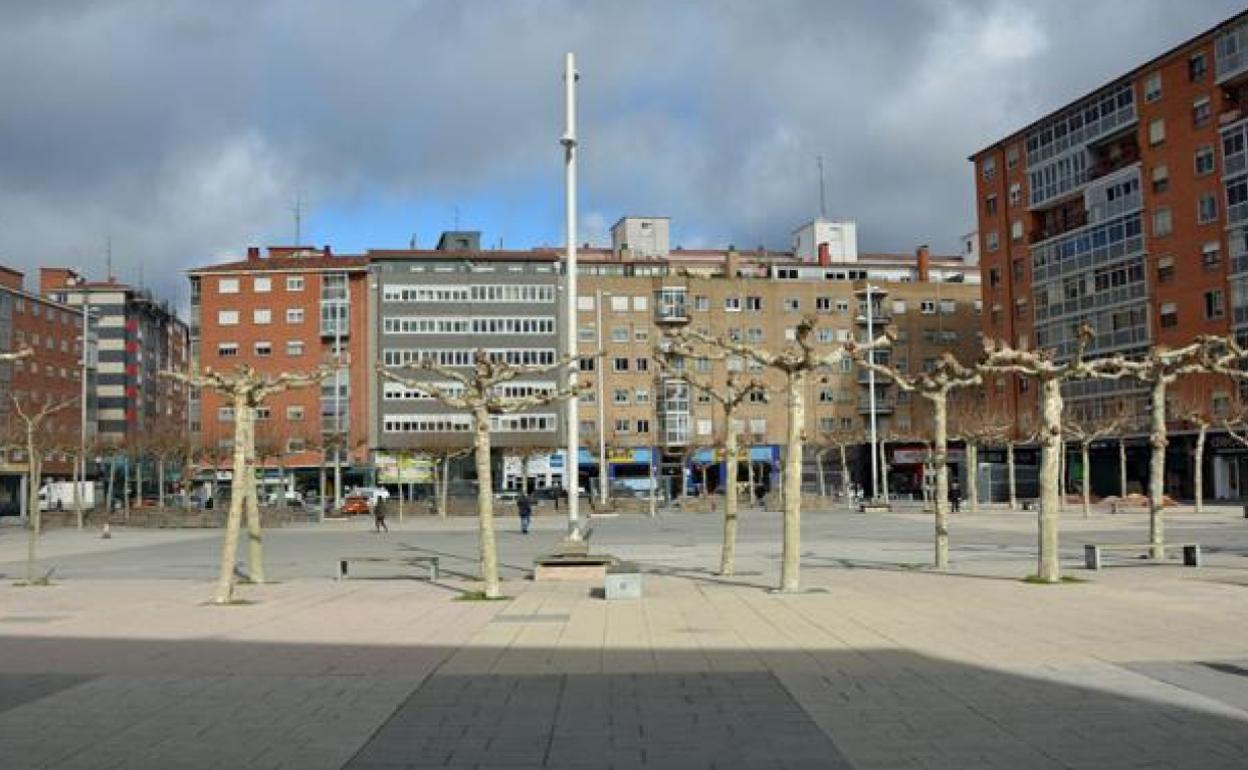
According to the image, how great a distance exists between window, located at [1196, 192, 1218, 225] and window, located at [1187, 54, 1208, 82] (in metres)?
6.63

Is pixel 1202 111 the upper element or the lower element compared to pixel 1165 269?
upper

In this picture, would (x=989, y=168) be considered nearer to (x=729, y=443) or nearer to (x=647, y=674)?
(x=729, y=443)

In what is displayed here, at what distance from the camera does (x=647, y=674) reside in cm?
1059

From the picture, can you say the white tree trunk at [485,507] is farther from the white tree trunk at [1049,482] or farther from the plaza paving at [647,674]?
the white tree trunk at [1049,482]

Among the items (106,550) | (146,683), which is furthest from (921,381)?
(106,550)

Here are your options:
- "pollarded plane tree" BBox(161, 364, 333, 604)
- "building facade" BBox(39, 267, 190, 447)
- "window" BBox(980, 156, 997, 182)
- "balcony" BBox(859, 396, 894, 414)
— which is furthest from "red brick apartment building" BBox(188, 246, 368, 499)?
"pollarded plane tree" BBox(161, 364, 333, 604)

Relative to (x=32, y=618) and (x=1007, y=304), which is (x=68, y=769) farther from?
(x=1007, y=304)

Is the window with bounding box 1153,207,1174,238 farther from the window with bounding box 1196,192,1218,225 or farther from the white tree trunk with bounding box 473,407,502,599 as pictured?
the white tree trunk with bounding box 473,407,502,599

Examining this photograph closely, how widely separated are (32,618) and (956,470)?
230 feet

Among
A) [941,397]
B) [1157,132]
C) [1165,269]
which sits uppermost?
[1157,132]

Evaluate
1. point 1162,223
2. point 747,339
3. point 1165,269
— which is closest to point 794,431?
point 1165,269

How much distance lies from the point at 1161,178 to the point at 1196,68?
6.31 metres

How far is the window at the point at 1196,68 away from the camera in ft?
216

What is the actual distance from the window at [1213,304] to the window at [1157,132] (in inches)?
387
